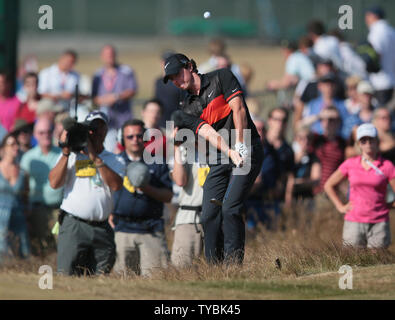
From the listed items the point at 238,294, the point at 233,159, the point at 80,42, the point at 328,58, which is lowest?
the point at 238,294

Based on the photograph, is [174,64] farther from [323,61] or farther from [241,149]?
[323,61]

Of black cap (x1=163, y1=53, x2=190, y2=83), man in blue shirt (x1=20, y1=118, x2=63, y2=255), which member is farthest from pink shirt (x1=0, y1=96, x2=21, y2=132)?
black cap (x1=163, y1=53, x2=190, y2=83)

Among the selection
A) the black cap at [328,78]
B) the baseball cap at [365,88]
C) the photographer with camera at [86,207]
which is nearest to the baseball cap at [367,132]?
the photographer with camera at [86,207]

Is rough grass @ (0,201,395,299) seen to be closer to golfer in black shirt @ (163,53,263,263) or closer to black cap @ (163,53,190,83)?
golfer in black shirt @ (163,53,263,263)

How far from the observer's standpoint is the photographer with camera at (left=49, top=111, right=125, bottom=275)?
9383 millimetres

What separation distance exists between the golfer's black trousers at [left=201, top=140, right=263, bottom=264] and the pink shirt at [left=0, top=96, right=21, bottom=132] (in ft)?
21.9

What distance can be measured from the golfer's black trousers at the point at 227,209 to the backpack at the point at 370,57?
7.56 meters

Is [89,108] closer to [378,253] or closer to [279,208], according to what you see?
[279,208]

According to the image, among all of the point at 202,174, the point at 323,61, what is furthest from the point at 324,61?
the point at 202,174

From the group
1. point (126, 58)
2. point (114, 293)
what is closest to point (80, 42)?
point (126, 58)

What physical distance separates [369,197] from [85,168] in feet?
11.3

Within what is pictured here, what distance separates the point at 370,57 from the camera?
51.2ft

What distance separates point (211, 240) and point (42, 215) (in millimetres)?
3836

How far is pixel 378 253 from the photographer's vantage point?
9.19 metres
